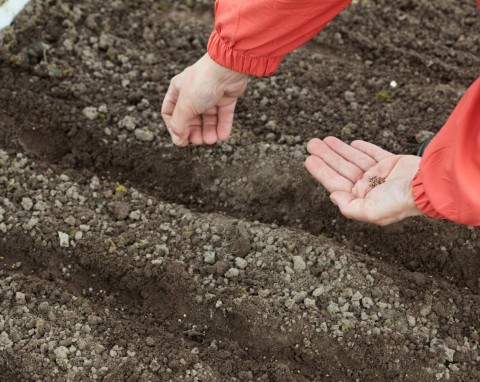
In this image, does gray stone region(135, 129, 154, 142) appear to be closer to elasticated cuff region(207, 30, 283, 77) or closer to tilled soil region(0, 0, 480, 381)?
tilled soil region(0, 0, 480, 381)

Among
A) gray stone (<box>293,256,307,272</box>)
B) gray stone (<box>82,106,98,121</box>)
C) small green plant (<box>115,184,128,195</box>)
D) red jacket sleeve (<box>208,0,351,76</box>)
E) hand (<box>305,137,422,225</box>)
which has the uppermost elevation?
red jacket sleeve (<box>208,0,351,76</box>)

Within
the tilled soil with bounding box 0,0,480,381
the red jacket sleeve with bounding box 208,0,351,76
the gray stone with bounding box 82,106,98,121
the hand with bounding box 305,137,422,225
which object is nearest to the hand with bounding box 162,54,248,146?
the red jacket sleeve with bounding box 208,0,351,76

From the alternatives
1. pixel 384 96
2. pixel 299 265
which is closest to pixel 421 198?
pixel 299 265

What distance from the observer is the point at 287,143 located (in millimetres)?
3250

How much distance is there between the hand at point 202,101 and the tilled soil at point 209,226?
0.27 metres

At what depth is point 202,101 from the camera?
2.70 m

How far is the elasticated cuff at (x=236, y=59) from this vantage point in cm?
248

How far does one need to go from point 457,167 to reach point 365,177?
0.62m

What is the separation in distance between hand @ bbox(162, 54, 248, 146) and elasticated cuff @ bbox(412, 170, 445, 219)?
2.41 ft

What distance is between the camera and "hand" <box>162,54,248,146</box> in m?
2.65

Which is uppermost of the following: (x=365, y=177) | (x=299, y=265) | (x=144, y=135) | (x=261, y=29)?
(x=261, y=29)

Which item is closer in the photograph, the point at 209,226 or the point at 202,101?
the point at 202,101

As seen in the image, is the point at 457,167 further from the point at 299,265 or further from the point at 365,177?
the point at 299,265

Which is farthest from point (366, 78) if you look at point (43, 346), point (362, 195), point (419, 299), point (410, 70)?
point (43, 346)
